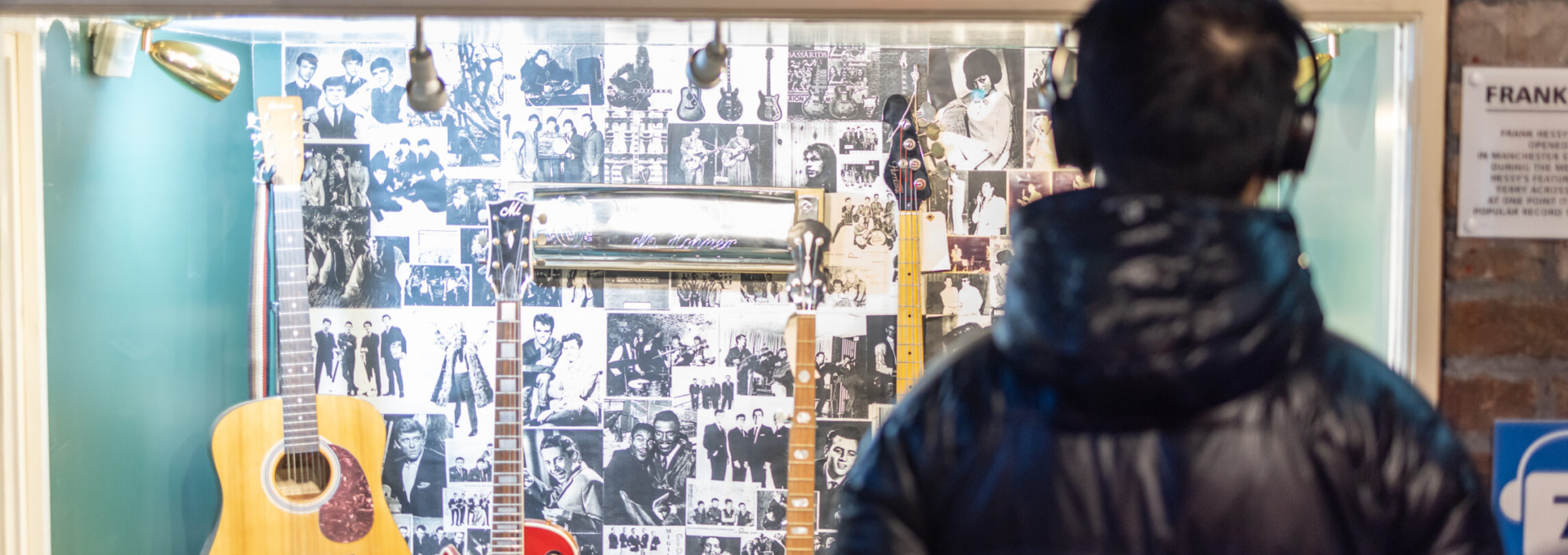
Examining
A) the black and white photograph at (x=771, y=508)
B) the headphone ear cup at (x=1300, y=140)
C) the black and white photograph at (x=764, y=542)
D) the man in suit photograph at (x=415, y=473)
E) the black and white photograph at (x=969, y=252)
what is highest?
the headphone ear cup at (x=1300, y=140)

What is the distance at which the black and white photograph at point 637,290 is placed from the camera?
227 cm

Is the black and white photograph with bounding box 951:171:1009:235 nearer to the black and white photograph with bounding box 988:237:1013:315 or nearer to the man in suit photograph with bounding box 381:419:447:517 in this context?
the black and white photograph with bounding box 988:237:1013:315

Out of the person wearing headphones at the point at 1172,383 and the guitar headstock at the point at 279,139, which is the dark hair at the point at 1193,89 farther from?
the guitar headstock at the point at 279,139

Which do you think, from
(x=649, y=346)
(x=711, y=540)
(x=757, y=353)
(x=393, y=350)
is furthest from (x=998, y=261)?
(x=393, y=350)

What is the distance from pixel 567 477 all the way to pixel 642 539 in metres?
0.24

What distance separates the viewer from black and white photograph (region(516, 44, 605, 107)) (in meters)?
2.26

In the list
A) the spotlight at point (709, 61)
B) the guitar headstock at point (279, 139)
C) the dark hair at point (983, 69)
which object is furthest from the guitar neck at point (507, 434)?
the dark hair at point (983, 69)

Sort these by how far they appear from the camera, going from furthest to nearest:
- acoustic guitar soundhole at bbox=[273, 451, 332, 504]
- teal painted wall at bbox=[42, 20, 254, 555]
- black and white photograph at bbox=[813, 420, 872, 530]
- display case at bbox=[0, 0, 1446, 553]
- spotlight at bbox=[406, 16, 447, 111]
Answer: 1. black and white photograph at bbox=[813, 420, 872, 530]
2. display case at bbox=[0, 0, 1446, 553]
3. acoustic guitar soundhole at bbox=[273, 451, 332, 504]
4. teal painted wall at bbox=[42, 20, 254, 555]
5. spotlight at bbox=[406, 16, 447, 111]

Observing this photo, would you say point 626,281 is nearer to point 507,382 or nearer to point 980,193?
point 507,382

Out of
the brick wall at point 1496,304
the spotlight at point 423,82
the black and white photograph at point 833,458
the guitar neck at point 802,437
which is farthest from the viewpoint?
the black and white photograph at point 833,458

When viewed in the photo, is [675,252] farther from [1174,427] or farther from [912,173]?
[1174,427]

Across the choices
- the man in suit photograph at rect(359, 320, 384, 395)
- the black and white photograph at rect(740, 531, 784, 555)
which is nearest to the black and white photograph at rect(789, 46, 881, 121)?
the black and white photograph at rect(740, 531, 784, 555)

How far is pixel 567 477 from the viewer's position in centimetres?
231

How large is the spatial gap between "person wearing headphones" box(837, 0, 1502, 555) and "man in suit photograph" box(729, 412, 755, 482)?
1.78 m
